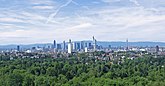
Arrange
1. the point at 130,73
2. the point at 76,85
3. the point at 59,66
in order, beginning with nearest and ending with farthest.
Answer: the point at 76,85 → the point at 130,73 → the point at 59,66

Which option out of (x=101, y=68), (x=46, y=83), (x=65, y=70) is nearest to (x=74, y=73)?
(x=65, y=70)

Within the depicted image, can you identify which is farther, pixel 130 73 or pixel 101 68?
pixel 101 68

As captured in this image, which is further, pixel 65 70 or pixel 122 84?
pixel 65 70

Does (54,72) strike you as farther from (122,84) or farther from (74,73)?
(122,84)

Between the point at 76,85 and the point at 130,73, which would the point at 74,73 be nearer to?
the point at 130,73

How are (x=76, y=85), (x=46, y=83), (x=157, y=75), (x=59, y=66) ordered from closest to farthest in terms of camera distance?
(x=76, y=85) < (x=46, y=83) < (x=157, y=75) < (x=59, y=66)

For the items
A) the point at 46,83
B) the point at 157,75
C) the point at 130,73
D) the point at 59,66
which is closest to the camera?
the point at 46,83

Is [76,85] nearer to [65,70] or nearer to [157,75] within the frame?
[157,75]

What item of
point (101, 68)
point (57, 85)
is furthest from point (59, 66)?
point (57, 85)
